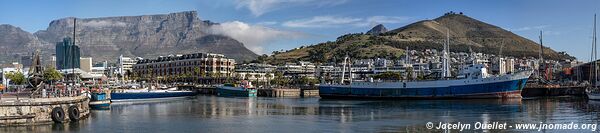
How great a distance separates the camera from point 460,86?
91.1m

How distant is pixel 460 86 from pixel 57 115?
210 ft

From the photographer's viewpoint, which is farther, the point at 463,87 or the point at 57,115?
the point at 463,87

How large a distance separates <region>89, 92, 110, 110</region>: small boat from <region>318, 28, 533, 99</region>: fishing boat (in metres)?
48.7

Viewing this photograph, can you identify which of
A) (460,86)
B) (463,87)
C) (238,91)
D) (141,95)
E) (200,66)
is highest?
(200,66)

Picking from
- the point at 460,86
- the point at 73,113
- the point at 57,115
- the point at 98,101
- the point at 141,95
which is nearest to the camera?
the point at 57,115

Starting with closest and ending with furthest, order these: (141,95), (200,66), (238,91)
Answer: (141,95) → (238,91) → (200,66)

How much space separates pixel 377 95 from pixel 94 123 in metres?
62.5

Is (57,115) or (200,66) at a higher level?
(200,66)

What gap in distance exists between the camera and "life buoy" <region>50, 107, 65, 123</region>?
42031mm

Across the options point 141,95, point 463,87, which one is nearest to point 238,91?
point 141,95

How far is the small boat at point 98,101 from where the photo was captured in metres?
63.4

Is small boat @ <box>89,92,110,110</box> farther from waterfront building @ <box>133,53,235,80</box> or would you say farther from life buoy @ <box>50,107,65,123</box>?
waterfront building @ <box>133,53,235,80</box>

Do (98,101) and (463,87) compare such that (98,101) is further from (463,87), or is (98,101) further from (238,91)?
(238,91)

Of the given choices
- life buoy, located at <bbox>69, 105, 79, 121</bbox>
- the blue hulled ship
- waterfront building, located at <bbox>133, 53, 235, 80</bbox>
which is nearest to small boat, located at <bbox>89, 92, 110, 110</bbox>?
life buoy, located at <bbox>69, 105, 79, 121</bbox>
